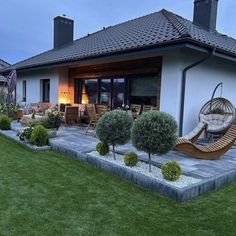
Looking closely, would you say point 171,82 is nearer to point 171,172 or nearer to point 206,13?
point 171,172

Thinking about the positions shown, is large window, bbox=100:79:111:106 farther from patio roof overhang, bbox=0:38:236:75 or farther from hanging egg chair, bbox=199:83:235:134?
hanging egg chair, bbox=199:83:235:134

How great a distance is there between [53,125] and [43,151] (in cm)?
154

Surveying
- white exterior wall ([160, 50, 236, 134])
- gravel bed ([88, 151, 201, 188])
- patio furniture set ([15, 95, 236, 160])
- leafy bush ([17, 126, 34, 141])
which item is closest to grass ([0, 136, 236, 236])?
gravel bed ([88, 151, 201, 188])

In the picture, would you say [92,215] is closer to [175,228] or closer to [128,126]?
[175,228]

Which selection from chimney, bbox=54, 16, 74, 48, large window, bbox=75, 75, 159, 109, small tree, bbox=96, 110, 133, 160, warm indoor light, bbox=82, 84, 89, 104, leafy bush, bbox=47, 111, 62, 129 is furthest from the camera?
chimney, bbox=54, 16, 74, 48

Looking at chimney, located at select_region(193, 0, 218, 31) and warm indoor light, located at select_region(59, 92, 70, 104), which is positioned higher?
chimney, located at select_region(193, 0, 218, 31)

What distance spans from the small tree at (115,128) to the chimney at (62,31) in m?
11.4

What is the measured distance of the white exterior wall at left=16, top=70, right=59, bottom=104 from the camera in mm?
12038

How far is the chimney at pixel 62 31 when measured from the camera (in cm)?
1510

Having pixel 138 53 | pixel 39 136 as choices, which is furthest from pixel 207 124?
pixel 39 136

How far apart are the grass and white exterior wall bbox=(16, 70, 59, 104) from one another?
7638 mm

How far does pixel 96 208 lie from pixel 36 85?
11.2 meters

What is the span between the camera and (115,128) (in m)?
4.97

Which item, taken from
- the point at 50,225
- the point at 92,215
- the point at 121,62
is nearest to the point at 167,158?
the point at 92,215
